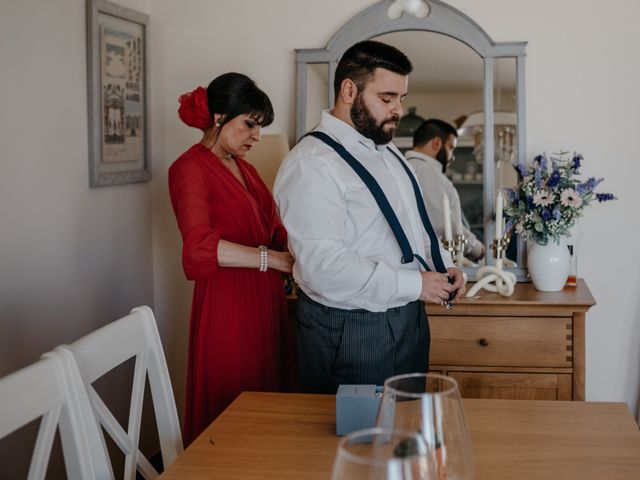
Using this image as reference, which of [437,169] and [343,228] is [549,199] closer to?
[437,169]

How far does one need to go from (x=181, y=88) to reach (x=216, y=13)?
357mm

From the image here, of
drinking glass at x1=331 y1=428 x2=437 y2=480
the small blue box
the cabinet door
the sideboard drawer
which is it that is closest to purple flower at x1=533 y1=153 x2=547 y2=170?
the sideboard drawer

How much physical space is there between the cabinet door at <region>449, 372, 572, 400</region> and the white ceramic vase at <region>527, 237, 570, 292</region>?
36 cm

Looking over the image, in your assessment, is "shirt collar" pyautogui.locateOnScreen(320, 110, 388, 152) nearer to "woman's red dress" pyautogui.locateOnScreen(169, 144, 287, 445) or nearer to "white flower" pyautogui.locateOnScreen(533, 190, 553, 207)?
"woman's red dress" pyautogui.locateOnScreen(169, 144, 287, 445)

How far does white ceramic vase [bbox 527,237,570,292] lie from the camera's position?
116 inches

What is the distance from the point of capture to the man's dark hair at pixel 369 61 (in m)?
2.28

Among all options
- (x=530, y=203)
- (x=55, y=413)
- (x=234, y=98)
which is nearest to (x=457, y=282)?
(x=530, y=203)

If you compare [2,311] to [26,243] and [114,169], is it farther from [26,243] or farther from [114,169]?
[114,169]

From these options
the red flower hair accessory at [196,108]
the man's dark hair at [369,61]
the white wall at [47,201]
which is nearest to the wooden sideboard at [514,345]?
the man's dark hair at [369,61]

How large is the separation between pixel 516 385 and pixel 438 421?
2088 millimetres

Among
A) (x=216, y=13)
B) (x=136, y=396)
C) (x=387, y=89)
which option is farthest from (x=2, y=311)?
(x=216, y=13)

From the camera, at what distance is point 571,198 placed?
2908 millimetres

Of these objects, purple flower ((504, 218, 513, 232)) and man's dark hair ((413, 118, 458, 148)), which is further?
man's dark hair ((413, 118, 458, 148))

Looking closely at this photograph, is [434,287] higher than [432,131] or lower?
lower
